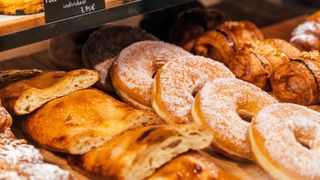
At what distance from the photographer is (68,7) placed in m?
1.82

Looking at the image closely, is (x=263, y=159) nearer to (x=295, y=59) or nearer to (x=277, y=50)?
(x=295, y=59)

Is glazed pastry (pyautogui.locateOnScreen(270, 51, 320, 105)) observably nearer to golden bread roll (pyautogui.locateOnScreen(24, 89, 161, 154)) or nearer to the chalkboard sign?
golden bread roll (pyautogui.locateOnScreen(24, 89, 161, 154))

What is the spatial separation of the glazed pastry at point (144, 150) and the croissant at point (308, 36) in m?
1.10

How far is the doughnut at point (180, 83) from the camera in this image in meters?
1.96

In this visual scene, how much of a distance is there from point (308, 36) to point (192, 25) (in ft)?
1.78

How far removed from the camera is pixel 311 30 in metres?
2.66

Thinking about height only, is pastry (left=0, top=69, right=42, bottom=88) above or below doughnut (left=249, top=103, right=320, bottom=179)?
above

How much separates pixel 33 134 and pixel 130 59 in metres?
0.50

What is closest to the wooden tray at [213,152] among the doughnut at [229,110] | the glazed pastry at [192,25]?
the doughnut at [229,110]

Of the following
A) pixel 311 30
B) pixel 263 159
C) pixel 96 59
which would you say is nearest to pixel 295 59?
pixel 311 30

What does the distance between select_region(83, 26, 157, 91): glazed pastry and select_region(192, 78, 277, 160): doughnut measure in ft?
1.66

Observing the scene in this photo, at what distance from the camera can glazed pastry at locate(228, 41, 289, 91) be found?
2324mm

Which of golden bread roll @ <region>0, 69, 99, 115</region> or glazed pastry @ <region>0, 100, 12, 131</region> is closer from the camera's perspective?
glazed pastry @ <region>0, 100, 12, 131</region>

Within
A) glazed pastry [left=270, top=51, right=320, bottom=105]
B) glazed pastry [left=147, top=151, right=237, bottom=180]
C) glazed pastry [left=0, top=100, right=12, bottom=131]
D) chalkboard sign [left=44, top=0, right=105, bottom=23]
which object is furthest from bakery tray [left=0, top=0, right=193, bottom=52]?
glazed pastry [left=270, top=51, right=320, bottom=105]
